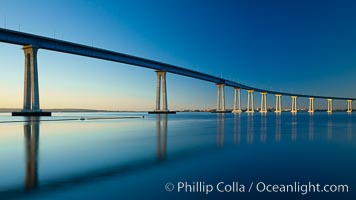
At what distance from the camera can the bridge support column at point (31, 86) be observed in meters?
70.9

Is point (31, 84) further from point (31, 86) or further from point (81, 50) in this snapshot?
point (81, 50)

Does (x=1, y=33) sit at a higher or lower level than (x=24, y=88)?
higher

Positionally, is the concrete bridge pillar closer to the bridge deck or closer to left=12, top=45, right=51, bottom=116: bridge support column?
left=12, top=45, right=51, bottom=116: bridge support column

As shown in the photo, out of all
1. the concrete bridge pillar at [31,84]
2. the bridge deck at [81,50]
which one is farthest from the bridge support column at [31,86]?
the bridge deck at [81,50]

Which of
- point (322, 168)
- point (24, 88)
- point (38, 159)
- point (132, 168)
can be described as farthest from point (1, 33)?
point (322, 168)

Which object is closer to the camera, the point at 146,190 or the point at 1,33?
the point at 146,190

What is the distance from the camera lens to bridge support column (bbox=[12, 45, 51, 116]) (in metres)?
70.9

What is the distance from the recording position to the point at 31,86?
234 ft

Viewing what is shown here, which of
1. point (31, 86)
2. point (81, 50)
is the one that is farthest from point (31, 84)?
point (81, 50)

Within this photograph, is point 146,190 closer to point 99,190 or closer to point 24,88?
point 99,190

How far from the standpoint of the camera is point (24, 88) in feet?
233

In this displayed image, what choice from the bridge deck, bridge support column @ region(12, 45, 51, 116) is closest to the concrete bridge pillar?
bridge support column @ region(12, 45, 51, 116)

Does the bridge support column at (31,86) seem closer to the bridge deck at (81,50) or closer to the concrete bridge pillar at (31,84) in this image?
the concrete bridge pillar at (31,84)

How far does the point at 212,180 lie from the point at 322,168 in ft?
18.2
